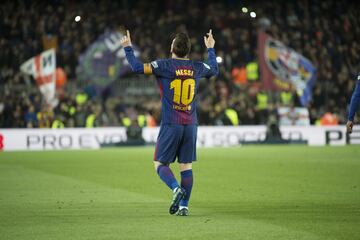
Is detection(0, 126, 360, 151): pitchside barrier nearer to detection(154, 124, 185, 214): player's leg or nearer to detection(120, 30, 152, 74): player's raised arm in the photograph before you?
detection(154, 124, 185, 214): player's leg

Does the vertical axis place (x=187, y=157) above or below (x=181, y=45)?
below

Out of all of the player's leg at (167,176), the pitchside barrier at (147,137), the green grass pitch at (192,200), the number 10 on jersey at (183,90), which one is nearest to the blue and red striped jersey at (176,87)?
the number 10 on jersey at (183,90)

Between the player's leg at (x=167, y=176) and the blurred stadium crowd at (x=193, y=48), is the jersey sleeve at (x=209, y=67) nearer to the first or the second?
the player's leg at (x=167, y=176)

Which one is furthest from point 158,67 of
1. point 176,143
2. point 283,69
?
→ point 283,69

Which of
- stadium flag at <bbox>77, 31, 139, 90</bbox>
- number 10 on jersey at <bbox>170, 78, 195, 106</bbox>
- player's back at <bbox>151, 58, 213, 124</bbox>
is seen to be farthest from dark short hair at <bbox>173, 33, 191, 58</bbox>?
stadium flag at <bbox>77, 31, 139, 90</bbox>

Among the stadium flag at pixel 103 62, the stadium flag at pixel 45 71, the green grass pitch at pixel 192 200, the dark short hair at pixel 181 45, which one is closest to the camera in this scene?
the green grass pitch at pixel 192 200

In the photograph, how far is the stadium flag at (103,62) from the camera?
99.0 ft

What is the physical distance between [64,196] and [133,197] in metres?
1.03

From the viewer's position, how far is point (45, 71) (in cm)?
2912

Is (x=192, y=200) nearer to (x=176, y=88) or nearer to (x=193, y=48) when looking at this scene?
(x=176, y=88)

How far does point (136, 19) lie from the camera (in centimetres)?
3362

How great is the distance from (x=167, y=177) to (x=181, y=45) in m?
1.53

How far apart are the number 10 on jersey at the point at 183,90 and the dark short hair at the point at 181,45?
1.04 feet

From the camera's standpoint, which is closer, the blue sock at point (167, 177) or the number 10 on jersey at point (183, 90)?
the blue sock at point (167, 177)
